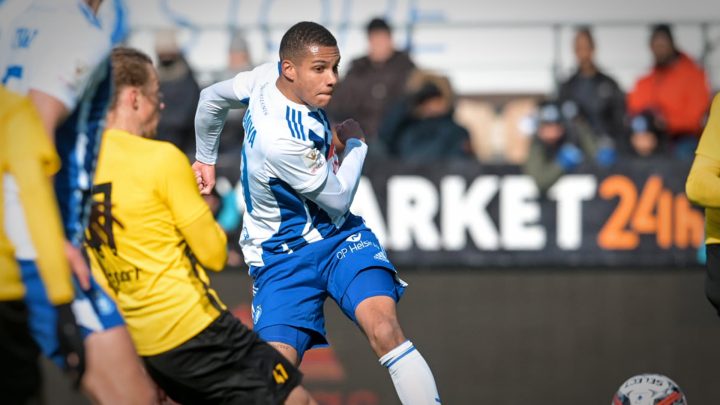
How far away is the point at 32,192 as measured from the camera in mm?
4078

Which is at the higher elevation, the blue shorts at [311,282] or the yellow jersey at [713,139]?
the yellow jersey at [713,139]

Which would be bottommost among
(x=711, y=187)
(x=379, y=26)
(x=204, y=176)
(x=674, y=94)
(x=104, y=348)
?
(x=104, y=348)

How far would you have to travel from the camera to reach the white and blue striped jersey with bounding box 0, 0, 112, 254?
4.48 metres

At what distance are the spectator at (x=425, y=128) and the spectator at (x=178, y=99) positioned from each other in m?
1.74

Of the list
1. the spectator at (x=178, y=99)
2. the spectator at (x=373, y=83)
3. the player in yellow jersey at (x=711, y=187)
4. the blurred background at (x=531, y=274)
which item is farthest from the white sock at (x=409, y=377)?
the spectator at (x=373, y=83)

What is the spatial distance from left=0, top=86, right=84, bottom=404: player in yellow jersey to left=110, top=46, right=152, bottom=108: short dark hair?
1125 millimetres

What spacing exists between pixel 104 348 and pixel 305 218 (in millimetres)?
1604

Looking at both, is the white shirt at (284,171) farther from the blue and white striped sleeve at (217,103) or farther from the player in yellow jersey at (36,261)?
the player in yellow jersey at (36,261)

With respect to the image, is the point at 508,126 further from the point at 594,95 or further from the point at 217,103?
the point at 217,103

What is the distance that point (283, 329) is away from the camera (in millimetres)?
6098

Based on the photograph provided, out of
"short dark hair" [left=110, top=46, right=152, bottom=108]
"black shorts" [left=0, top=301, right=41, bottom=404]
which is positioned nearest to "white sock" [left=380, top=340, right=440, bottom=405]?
"short dark hair" [left=110, top=46, right=152, bottom=108]

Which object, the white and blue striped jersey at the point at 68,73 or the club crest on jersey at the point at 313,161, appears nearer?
the white and blue striped jersey at the point at 68,73

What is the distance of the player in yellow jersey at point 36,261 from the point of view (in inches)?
161

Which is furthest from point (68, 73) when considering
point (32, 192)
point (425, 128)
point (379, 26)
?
point (379, 26)
